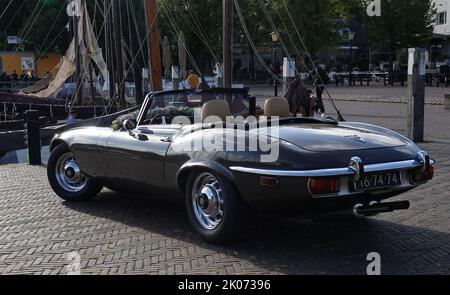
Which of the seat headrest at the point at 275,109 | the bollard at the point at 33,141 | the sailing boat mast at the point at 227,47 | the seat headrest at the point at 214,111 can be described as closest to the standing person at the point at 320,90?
the sailing boat mast at the point at 227,47

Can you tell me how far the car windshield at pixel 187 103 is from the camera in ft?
20.2

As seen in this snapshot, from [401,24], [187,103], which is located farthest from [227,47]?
[401,24]

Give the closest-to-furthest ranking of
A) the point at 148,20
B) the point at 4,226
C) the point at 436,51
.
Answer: the point at 4,226 < the point at 148,20 < the point at 436,51

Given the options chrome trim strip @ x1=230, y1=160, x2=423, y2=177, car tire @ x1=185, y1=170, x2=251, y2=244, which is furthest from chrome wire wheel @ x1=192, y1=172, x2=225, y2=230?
chrome trim strip @ x1=230, y1=160, x2=423, y2=177

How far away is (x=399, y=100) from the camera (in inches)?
948

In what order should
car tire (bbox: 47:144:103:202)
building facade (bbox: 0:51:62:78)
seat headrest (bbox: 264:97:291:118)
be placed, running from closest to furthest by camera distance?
seat headrest (bbox: 264:97:291:118)
car tire (bbox: 47:144:103:202)
building facade (bbox: 0:51:62:78)

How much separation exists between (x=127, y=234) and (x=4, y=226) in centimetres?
150

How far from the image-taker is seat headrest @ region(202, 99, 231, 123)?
19.1ft

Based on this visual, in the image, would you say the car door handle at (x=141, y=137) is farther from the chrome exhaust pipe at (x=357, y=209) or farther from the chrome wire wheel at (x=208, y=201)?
the chrome exhaust pipe at (x=357, y=209)

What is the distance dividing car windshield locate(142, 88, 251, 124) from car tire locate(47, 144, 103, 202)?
139cm

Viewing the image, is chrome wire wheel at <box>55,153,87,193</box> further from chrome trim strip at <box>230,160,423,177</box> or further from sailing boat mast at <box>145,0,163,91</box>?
sailing boat mast at <box>145,0,163,91</box>
